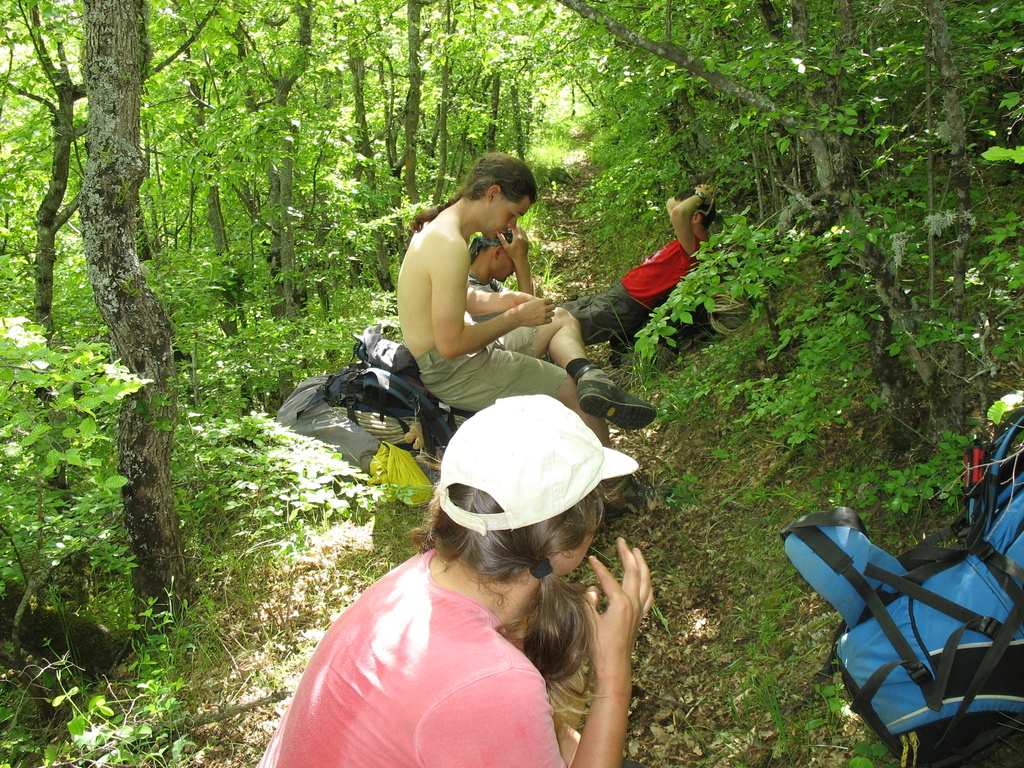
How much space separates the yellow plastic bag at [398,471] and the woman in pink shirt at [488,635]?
6.14 feet

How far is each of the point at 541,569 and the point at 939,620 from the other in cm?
127

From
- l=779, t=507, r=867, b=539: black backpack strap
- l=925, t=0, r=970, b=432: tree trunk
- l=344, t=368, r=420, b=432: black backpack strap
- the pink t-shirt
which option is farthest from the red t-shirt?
the pink t-shirt

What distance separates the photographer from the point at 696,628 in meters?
2.94

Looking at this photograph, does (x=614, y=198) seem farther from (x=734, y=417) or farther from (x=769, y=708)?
(x=769, y=708)

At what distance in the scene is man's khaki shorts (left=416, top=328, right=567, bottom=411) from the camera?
3512mm

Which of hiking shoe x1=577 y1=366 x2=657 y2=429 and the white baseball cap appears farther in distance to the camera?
hiking shoe x1=577 y1=366 x2=657 y2=429

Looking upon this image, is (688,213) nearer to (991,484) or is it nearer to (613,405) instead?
(613,405)

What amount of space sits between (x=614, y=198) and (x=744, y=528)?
18.1 ft

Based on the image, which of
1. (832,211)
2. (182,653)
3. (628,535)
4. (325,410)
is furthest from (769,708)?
(325,410)

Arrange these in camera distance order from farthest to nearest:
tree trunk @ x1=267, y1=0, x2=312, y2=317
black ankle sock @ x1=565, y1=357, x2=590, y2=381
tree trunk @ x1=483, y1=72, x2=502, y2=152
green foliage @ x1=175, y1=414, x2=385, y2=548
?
tree trunk @ x1=483, y1=72, x2=502, y2=152
tree trunk @ x1=267, y1=0, x2=312, y2=317
black ankle sock @ x1=565, y1=357, x2=590, y2=381
green foliage @ x1=175, y1=414, x2=385, y2=548

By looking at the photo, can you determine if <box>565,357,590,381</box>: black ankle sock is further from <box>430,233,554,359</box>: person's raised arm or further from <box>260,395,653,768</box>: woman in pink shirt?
<box>260,395,653,768</box>: woman in pink shirt

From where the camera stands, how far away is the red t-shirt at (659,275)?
492 centimetres

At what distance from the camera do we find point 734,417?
4.01m

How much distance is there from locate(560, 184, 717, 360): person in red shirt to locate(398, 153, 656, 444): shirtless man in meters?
1.38
